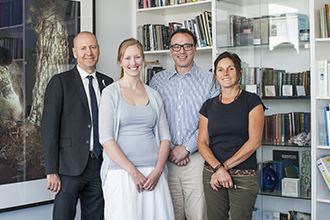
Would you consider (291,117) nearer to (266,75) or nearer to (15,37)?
(266,75)

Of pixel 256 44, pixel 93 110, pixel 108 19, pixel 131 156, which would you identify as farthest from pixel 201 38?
pixel 131 156

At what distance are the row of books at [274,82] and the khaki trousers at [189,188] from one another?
1.03 m

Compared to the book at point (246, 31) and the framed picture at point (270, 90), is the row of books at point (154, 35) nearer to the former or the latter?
the book at point (246, 31)

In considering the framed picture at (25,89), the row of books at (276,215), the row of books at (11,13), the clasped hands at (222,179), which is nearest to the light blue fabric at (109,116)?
the clasped hands at (222,179)

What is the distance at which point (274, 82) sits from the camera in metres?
3.27

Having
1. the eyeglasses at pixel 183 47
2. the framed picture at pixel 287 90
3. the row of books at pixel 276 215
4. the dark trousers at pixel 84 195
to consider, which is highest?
the eyeglasses at pixel 183 47

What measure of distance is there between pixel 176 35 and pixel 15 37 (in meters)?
1.24

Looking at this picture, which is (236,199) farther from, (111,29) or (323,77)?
(111,29)

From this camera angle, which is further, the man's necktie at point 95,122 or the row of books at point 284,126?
the row of books at point 284,126

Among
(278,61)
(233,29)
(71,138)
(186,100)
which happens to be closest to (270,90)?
(278,61)

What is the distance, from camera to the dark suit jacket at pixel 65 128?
236cm

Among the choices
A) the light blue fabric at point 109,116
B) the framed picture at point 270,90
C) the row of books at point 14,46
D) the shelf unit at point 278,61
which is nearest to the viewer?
the light blue fabric at point 109,116

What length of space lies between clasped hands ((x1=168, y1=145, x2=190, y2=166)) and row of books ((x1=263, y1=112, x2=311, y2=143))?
1010 millimetres

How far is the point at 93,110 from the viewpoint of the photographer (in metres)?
2.50
